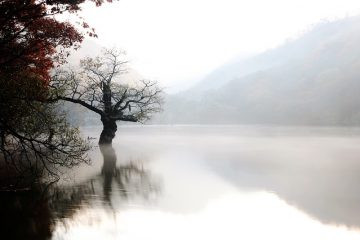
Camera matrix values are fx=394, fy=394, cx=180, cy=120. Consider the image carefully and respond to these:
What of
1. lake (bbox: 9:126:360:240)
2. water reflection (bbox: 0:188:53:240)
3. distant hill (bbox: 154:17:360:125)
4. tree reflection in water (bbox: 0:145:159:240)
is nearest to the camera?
water reflection (bbox: 0:188:53:240)

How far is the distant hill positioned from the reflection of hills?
73883 millimetres

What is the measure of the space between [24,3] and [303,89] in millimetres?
136527

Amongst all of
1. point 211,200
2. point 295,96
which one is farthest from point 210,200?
point 295,96

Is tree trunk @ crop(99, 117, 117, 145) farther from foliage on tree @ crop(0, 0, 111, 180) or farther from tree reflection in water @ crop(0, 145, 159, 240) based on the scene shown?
foliage on tree @ crop(0, 0, 111, 180)

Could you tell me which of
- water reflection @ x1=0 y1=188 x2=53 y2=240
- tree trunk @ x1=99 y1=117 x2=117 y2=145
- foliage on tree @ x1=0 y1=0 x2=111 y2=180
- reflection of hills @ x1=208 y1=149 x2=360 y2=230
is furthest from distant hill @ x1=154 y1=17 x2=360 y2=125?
water reflection @ x1=0 y1=188 x2=53 y2=240

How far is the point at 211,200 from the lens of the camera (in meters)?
15.7

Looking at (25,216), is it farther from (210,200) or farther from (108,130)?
(108,130)

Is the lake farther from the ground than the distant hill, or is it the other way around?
the distant hill

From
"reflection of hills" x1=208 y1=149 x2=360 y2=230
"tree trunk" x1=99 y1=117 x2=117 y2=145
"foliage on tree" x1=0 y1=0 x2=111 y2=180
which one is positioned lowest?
"reflection of hills" x1=208 y1=149 x2=360 y2=230

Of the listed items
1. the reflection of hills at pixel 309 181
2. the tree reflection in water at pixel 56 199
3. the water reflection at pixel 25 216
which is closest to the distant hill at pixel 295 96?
the reflection of hills at pixel 309 181

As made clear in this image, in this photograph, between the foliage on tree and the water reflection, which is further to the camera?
the foliage on tree

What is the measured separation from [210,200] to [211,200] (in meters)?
0.04

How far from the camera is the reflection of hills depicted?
1433 cm

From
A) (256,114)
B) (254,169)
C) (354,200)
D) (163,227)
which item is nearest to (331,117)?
(256,114)
